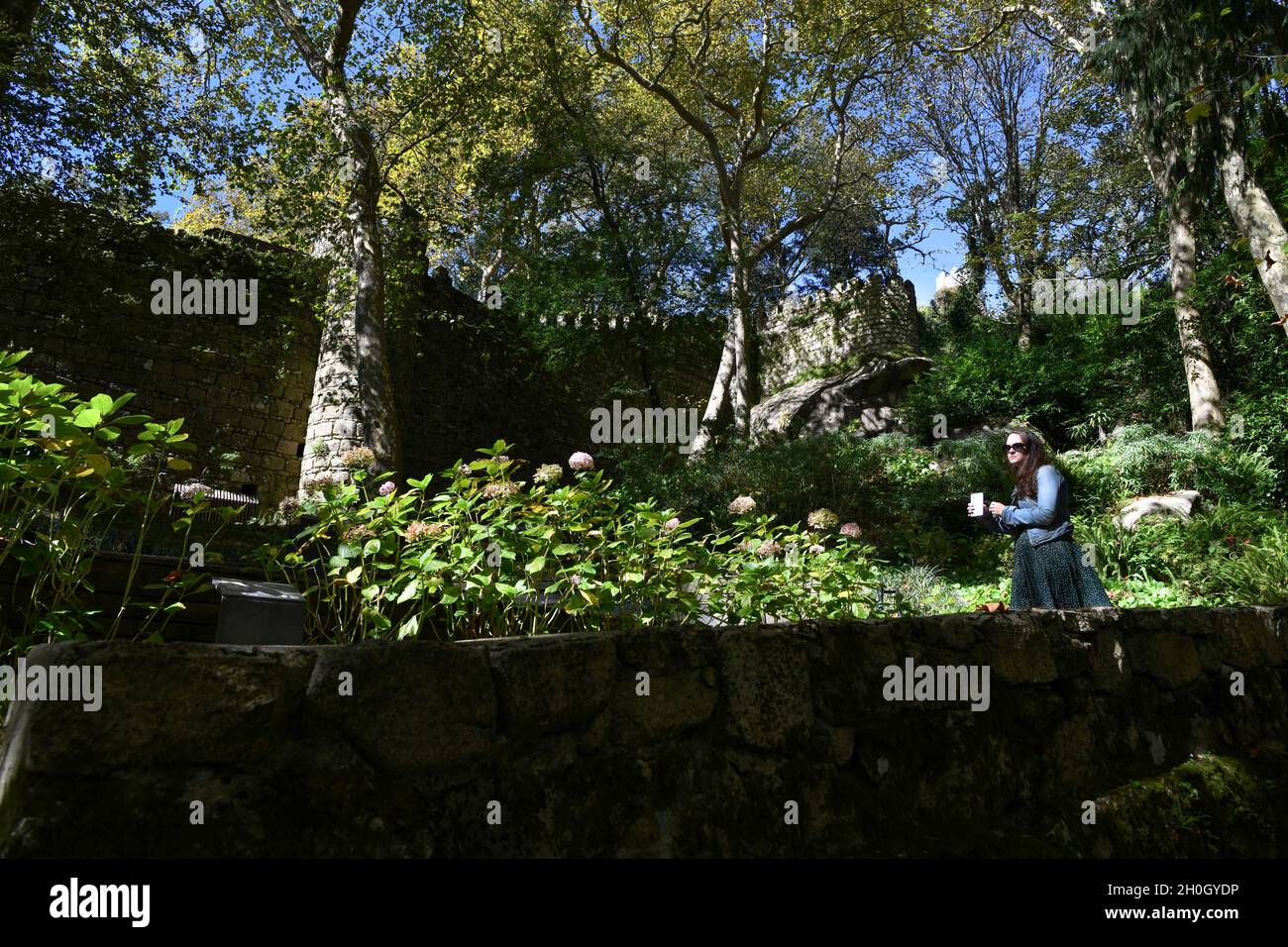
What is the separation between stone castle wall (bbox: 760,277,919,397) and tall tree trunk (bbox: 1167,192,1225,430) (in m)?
6.18

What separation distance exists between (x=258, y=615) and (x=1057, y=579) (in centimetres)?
382

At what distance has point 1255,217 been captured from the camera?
9.57 m

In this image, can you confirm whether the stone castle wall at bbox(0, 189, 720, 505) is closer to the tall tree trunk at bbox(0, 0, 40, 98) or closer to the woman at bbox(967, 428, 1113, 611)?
the tall tree trunk at bbox(0, 0, 40, 98)

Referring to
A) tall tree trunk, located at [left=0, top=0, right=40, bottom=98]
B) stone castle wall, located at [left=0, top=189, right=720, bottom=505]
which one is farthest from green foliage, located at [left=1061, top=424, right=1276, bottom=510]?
tall tree trunk, located at [left=0, top=0, right=40, bottom=98]

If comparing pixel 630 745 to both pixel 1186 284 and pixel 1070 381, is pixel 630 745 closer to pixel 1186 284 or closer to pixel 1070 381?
A: pixel 1186 284

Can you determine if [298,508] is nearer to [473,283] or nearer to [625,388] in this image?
[625,388]

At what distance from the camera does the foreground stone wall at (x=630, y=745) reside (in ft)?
5.08

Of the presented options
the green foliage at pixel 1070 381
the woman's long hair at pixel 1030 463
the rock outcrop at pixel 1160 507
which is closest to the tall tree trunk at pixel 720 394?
the green foliage at pixel 1070 381

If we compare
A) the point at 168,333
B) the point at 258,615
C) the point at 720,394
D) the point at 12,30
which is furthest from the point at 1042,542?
the point at 168,333

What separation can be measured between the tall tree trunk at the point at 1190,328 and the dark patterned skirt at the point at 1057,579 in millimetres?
7829

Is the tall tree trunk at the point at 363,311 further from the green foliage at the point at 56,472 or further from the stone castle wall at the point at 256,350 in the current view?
the green foliage at the point at 56,472

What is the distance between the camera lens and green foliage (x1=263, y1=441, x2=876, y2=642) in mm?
2840

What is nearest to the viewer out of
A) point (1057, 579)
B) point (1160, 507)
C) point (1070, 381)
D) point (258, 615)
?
point (258, 615)
